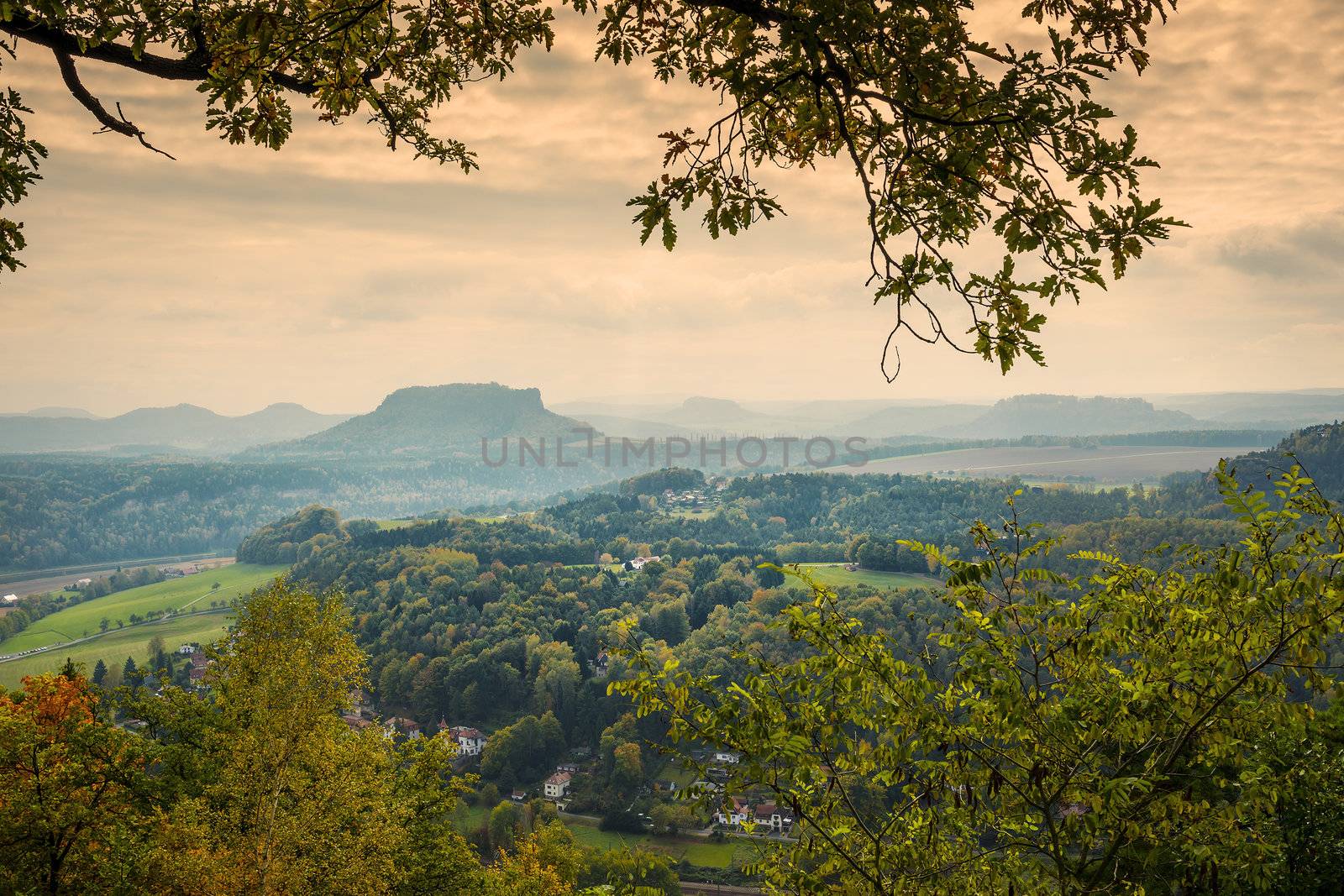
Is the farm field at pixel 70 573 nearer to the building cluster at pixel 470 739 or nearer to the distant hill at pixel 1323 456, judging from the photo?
the building cluster at pixel 470 739

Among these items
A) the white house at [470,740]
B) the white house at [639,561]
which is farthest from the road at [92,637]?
the white house at [639,561]

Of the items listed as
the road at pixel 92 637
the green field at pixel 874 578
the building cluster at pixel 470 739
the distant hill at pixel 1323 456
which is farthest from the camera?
the distant hill at pixel 1323 456

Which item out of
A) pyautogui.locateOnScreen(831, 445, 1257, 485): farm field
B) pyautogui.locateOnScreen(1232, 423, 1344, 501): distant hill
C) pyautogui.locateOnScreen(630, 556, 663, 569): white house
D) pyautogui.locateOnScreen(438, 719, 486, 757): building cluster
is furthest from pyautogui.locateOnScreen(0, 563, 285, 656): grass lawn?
pyautogui.locateOnScreen(1232, 423, 1344, 501): distant hill

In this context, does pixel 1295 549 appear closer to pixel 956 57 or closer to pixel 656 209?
pixel 956 57

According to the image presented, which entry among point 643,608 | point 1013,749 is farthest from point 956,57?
point 643,608


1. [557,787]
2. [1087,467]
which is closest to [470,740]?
[557,787]

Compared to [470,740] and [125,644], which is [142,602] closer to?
[125,644]

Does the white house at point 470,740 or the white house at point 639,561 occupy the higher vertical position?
the white house at point 639,561
